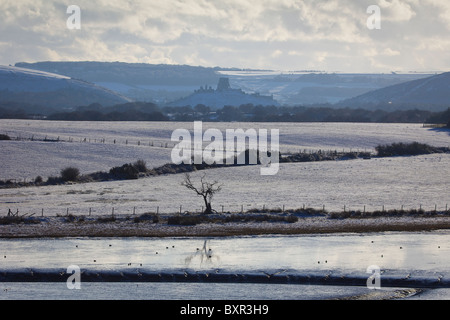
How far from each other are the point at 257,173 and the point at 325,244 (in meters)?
27.1

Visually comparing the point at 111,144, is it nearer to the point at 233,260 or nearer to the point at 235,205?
the point at 235,205

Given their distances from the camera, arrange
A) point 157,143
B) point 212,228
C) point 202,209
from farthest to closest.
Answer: point 157,143 → point 202,209 → point 212,228

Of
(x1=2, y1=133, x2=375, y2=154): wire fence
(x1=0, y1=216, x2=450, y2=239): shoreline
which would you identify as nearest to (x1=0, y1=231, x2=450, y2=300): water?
(x1=0, y1=216, x2=450, y2=239): shoreline

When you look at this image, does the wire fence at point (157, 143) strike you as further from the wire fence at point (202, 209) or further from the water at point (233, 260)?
the water at point (233, 260)

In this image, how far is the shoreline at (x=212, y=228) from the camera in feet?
108

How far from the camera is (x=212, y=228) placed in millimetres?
34281

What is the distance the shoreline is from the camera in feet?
108

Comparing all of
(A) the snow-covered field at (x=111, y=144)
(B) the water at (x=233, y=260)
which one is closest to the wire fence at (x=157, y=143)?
(A) the snow-covered field at (x=111, y=144)

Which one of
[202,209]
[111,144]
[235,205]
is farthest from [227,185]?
[111,144]

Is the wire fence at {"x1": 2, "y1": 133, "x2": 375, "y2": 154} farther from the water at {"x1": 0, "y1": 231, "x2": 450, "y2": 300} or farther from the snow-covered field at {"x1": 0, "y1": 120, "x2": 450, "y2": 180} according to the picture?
the water at {"x1": 0, "y1": 231, "x2": 450, "y2": 300}

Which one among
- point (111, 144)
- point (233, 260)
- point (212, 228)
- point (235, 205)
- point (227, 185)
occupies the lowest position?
point (233, 260)

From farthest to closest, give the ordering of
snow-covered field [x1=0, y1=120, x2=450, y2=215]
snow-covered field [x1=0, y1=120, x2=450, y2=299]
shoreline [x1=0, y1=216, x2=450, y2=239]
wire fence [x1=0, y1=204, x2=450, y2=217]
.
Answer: snow-covered field [x1=0, y1=120, x2=450, y2=215]
wire fence [x1=0, y1=204, x2=450, y2=217]
shoreline [x1=0, y1=216, x2=450, y2=239]
snow-covered field [x1=0, y1=120, x2=450, y2=299]

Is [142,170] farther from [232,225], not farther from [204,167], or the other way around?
[232,225]
